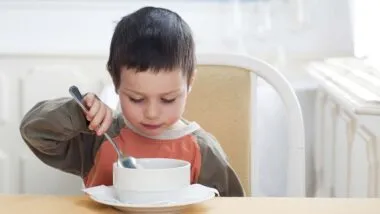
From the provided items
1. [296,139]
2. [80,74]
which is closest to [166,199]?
[296,139]

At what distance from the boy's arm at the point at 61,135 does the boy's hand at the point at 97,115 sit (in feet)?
0.10

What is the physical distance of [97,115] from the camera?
0.99 m

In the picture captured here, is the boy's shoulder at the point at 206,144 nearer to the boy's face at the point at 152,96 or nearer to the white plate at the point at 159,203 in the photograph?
the boy's face at the point at 152,96

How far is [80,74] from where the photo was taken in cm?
222

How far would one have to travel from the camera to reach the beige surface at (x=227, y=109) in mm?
1524

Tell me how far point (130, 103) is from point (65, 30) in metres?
1.31

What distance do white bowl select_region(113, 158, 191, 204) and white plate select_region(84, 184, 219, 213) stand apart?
11 mm

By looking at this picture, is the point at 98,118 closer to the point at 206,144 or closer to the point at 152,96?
the point at 152,96

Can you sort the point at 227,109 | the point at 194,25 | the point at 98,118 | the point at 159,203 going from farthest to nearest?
the point at 194,25
the point at 227,109
the point at 98,118
the point at 159,203

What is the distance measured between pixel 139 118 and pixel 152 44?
0.11 m

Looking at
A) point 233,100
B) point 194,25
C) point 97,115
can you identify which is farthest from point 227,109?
point 194,25

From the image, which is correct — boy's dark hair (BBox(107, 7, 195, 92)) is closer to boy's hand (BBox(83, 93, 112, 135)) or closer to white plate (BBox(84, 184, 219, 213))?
boy's hand (BBox(83, 93, 112, 135))

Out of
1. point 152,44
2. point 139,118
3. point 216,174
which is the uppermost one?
point 152,44

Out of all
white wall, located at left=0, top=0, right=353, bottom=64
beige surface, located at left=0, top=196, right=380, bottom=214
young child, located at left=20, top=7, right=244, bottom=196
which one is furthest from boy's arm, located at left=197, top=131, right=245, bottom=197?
white wall, located at left=0, top=0, right=353, bottom=64
